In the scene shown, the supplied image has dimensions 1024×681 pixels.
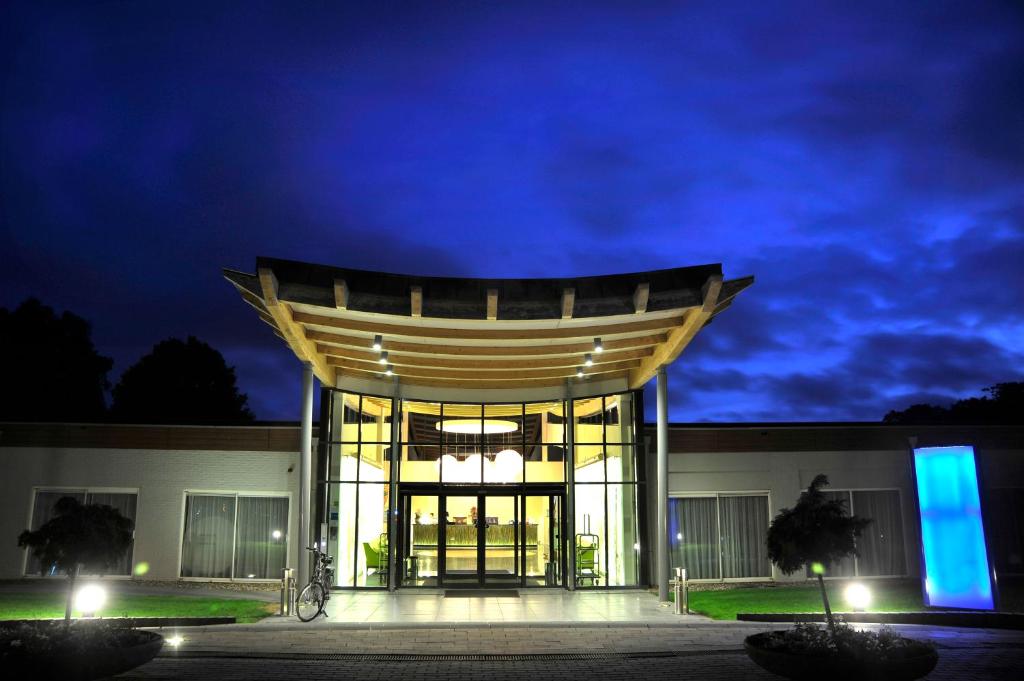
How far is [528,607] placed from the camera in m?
13.7

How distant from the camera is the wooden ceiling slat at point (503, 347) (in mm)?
14414

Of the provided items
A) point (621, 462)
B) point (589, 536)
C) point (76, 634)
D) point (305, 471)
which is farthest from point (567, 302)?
point (76, 634)

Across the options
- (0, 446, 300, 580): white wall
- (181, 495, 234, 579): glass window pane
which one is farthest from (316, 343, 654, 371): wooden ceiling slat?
(181, 495, 234, 579): glass window pane

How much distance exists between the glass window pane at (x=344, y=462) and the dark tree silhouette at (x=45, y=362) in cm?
2874

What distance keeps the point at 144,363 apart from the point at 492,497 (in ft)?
139

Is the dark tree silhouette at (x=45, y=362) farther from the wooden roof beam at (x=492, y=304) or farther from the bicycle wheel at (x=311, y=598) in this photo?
the wooden roof beam at (x=492, y=304)

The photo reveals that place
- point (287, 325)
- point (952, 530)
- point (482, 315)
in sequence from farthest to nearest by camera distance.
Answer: point (952, 530) < point (287, 325) < point (482, 315)

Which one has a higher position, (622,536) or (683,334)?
(683,334)

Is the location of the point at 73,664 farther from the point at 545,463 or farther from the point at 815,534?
the point at 545,463

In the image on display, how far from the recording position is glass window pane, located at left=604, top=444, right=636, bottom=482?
17.0 meters

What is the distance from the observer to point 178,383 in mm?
52469

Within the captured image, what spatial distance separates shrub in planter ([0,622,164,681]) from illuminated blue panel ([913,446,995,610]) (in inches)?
478

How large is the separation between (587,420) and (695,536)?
338cm

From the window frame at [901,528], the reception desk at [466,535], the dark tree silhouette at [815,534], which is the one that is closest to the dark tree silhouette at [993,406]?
the window frame at [901,528]
